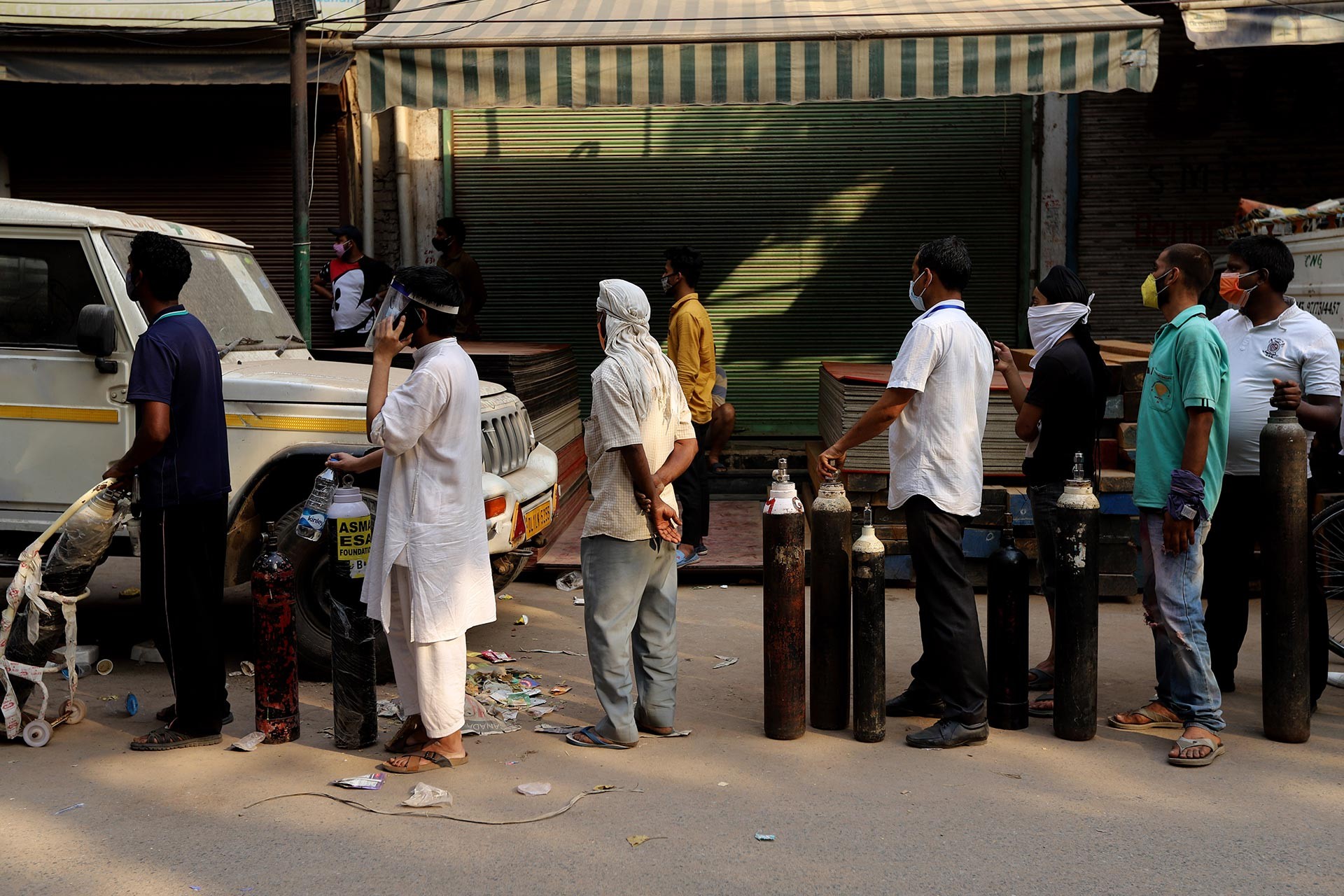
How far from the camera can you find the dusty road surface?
348 cm

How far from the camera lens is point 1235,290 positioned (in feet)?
16.8

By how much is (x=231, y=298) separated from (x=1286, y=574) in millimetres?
5245

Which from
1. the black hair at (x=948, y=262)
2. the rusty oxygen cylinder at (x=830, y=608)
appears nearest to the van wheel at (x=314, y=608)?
the rusty oxygen cylinder at (x=830, y=608)

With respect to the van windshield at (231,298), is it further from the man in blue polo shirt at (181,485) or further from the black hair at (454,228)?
the black hair at (454,228)

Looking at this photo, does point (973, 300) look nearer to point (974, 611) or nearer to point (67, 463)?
point (974, 611)

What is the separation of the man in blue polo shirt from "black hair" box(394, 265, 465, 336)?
976 mm

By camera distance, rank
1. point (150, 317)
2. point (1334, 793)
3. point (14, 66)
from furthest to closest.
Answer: point (14, 66) < point (150, 317) < point (1334, 793)

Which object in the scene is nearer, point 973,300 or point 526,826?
point 526,826

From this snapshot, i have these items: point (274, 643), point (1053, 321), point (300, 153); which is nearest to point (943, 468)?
point (1053, 321)

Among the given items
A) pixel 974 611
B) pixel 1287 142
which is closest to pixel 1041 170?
pixel 1287 142

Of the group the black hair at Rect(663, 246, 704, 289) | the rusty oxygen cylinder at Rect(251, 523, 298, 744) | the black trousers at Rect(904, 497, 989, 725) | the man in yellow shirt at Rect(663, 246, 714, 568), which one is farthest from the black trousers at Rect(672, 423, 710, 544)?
the rusty oxygen cylinder at Rect(251, 523, 298, 744)

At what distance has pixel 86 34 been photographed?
9508 millimetres

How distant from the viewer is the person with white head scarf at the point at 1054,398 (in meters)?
4.99

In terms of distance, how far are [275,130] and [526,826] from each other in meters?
8.14
